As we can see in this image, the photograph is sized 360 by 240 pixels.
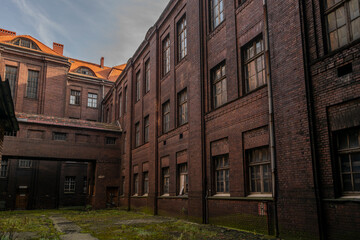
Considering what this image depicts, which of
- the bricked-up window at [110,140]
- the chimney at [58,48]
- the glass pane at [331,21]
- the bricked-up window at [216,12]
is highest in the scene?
the chimney at [58,48]

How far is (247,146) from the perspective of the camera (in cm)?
1035

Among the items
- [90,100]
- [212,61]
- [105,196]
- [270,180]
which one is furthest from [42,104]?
[270,180]

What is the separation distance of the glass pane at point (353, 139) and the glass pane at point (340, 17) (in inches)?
109

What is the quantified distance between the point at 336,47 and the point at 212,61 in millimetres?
5983

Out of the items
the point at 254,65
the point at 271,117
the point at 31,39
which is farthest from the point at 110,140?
the point at 271,117

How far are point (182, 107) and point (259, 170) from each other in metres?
6.78

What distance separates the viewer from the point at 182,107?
15852mm

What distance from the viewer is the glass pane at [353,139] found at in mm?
7066

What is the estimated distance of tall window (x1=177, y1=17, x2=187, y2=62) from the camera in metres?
16.1

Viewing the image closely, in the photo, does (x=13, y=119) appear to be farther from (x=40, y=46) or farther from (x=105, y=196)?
(x=40, y=46)

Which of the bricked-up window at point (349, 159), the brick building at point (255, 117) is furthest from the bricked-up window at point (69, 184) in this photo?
the bricked-up window at point (349, 159)

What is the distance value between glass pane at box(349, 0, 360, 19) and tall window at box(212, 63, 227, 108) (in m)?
5.45

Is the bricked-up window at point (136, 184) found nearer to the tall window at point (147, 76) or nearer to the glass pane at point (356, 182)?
the tall window at point (147, 76)

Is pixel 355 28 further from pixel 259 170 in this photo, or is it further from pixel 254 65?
pixel 259 170
